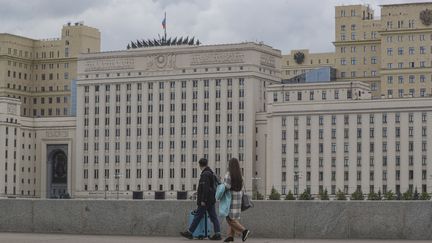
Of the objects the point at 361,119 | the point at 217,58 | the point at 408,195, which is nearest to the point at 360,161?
the point at 361,119

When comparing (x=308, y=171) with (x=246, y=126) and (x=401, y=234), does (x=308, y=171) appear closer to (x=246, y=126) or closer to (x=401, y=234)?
(x=246, y=126)

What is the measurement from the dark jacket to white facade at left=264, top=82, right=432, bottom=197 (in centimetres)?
13578

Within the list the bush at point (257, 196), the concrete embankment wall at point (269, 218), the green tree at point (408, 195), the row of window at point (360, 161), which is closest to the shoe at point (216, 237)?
the concrete embankment wall at point (269, 218)

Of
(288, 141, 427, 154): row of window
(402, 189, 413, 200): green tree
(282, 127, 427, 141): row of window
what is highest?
(282, 127, 427, 141): row of window

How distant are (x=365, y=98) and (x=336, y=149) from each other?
9.73 metres

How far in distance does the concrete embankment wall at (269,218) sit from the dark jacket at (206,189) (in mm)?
3478

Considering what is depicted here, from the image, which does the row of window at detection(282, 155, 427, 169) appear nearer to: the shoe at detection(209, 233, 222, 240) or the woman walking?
the shoe at detection(209, 233, 222, 240)

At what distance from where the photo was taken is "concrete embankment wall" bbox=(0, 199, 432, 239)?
4131 cm

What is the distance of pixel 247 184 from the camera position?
18888 centimetres

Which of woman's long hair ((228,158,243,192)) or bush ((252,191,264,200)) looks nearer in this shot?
woman's long hair ((228,158,243,192))

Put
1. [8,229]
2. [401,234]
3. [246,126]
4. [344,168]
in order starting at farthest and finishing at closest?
[246,126] → [344,168] → [8,229] → [401,234]

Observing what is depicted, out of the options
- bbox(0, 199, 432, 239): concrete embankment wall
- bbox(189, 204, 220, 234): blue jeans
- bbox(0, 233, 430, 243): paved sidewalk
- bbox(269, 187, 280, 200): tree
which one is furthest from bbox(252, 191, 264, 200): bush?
bbox(189, 204, 220, 234): blue jeans

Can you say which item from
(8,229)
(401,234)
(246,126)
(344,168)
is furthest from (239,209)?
(246,126)

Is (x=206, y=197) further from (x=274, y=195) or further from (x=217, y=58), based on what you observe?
(x=217, y=58)
